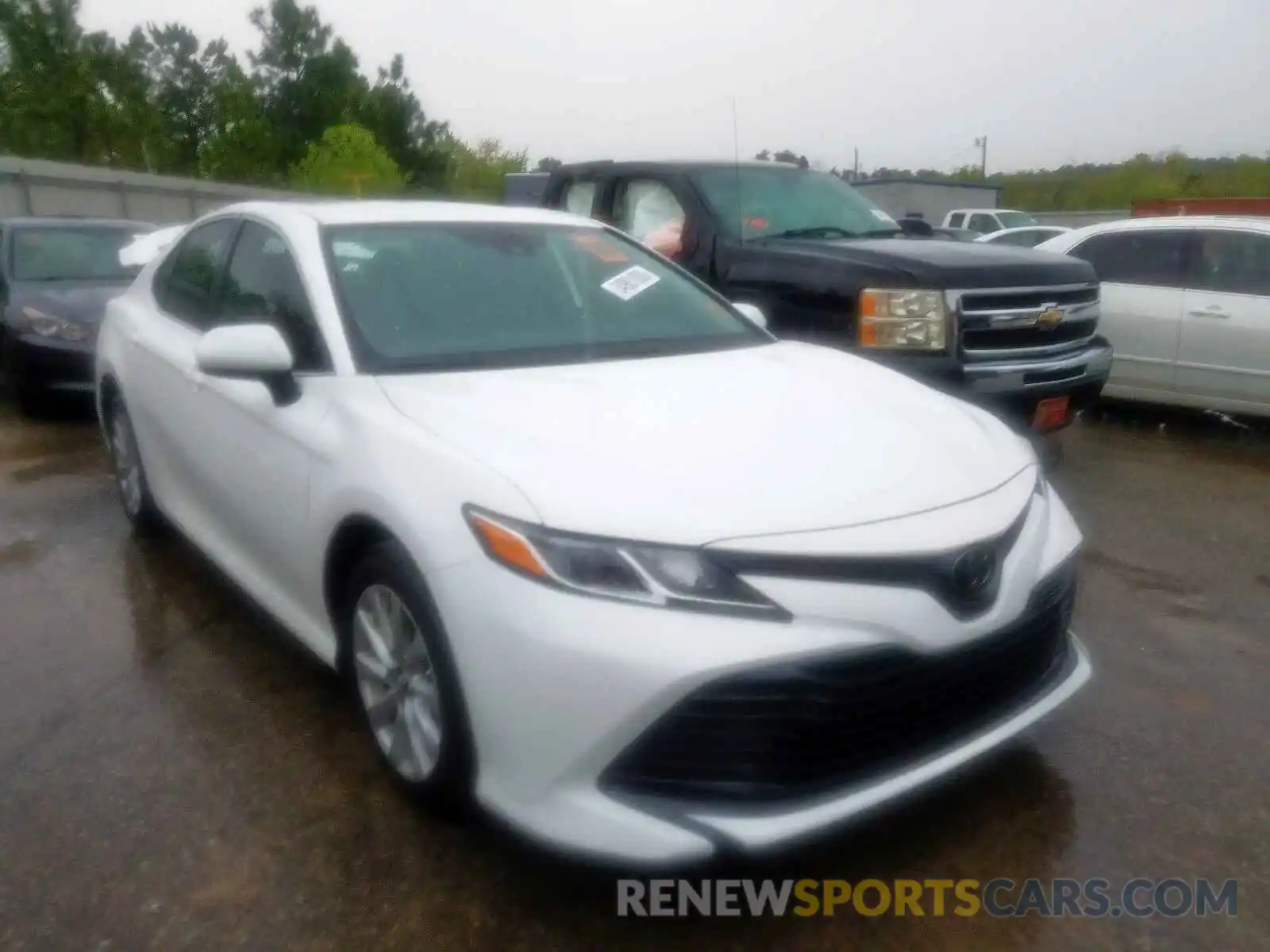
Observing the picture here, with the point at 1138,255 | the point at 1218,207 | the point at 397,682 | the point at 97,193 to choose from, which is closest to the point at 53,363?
the point at 397,682

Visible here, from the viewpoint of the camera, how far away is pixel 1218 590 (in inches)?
177

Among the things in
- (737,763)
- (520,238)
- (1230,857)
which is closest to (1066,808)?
(1230,857)

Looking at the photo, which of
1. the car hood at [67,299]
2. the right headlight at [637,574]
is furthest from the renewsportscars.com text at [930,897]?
the car hood at [67,299]

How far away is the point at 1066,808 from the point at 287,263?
2.79m

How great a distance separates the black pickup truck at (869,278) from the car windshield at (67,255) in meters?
4.21

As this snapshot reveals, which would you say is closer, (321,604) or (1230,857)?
(1230,857)

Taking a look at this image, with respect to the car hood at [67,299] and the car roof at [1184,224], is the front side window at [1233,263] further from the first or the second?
the car hood at [67,299]

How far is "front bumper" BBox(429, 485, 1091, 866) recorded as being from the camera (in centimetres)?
218

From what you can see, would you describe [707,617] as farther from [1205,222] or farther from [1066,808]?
[1205,222]

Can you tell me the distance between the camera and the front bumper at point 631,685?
2.18 meters

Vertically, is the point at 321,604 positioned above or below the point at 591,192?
below

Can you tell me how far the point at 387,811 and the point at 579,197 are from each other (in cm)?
465

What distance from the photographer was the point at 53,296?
319 inches

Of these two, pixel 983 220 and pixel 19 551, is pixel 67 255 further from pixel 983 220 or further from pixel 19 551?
pixel 983 220
